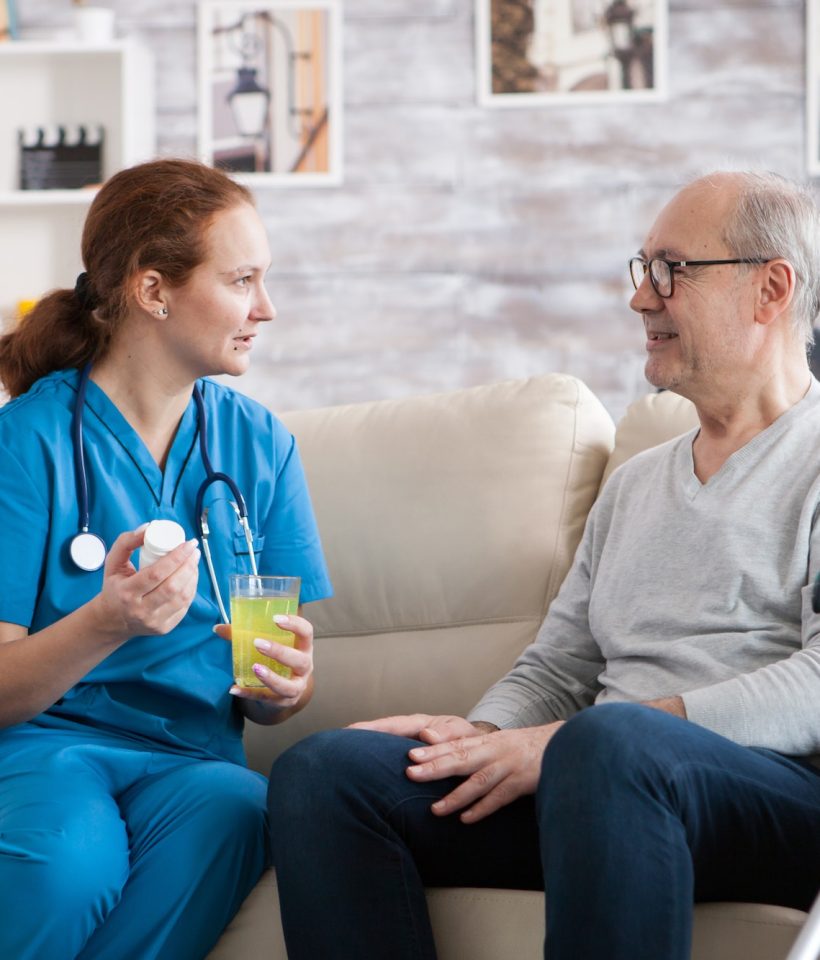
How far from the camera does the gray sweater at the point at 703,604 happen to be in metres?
1.38

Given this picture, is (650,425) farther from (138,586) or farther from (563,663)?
(138,586)

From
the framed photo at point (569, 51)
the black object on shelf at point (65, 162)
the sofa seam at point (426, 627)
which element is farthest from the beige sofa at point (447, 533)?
the black object on shelf at point (65, 162)

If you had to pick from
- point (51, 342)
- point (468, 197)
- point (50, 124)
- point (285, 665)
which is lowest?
point (285, 665)

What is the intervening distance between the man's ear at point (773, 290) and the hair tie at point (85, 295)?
890 millimetres

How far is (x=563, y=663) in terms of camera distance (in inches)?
69.0

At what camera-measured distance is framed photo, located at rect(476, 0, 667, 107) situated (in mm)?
3473

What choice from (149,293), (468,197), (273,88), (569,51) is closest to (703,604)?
(149,293)

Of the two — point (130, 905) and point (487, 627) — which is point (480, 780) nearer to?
point (130, 905)

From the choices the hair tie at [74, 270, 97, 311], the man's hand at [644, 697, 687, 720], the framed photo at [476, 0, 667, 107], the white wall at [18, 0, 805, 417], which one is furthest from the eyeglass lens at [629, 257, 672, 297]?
the framed photo at [476, 0, 667, 107]

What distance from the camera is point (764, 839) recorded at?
4.20 feet

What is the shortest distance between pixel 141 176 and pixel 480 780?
93 cm

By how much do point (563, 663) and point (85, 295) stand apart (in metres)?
0.83

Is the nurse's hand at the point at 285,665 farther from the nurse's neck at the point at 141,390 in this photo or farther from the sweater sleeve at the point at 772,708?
the sweater sleeve at the point at 772,708

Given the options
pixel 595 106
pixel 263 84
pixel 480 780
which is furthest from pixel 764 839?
pixel 263 84
